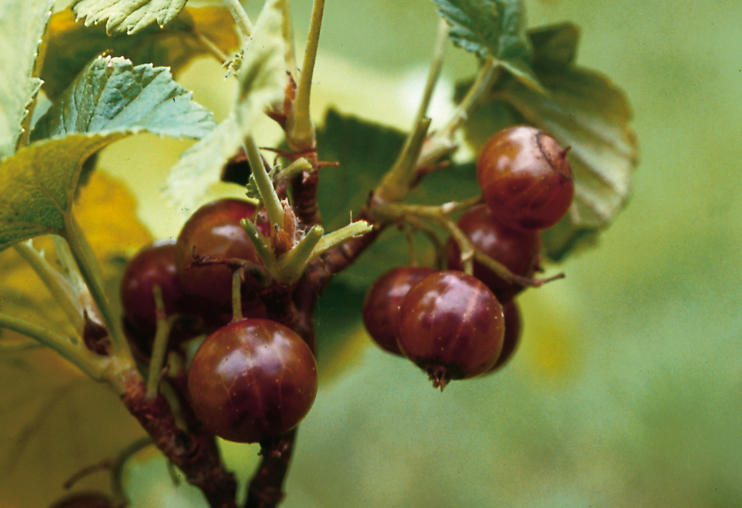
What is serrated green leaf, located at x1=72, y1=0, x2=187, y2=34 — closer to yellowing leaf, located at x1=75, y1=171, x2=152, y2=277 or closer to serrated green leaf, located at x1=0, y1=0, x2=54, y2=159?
serrated green leaf, located at x1=0, y1=0, x2=54, y2=159

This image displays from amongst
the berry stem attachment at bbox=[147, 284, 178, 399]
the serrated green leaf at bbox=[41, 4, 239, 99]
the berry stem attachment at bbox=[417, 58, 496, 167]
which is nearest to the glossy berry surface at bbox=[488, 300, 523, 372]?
the berry stem attachment at bbox=[417, 58, 496, 167]

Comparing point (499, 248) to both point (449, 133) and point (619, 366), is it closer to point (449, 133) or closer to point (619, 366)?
point (449, 133)

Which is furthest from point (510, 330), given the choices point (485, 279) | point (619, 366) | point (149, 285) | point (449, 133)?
point (619, 366)

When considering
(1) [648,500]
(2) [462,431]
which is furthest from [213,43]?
(1) [648,500]

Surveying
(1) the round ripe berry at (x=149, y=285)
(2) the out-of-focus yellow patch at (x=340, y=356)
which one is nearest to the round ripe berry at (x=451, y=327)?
(1) the round ripe berry at (x=149, y=285)

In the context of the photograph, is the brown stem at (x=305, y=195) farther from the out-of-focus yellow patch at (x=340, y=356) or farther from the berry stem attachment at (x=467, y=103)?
the out-of-focus yellow patch at (x=340, y=356)

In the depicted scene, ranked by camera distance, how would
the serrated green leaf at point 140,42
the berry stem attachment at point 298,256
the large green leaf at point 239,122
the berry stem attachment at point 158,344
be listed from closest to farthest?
the large green leaf at point 239,122 < the berry stem attachment at point 298,256 < the berry stem attachment at point 158,344 < the serrated green leaf at point 140,42
